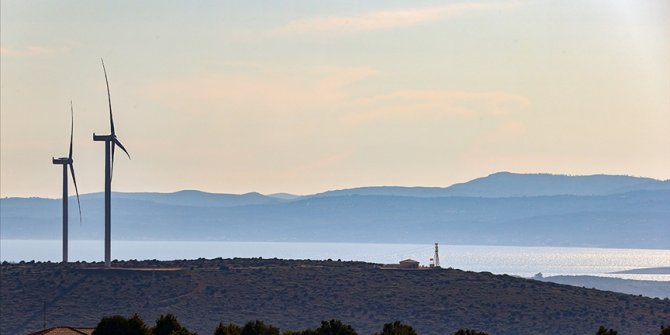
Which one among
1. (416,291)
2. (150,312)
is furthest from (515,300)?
(150,312)

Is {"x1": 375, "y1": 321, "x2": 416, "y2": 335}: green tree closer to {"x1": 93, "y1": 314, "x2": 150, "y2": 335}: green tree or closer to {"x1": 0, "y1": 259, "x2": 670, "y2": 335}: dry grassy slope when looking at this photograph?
{"x1": 93, "y1": 314, "x2": 150, "y2": 335}: green tree

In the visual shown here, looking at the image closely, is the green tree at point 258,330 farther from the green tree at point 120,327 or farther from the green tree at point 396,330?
the green tree at point 396,330

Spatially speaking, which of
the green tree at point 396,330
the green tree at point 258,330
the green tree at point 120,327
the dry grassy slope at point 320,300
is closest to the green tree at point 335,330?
the green tree at point 396,330

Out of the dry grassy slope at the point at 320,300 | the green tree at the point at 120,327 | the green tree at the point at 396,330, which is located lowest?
the green tree at the point at 396,330

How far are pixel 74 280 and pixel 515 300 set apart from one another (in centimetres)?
4524

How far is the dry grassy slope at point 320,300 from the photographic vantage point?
175 metres

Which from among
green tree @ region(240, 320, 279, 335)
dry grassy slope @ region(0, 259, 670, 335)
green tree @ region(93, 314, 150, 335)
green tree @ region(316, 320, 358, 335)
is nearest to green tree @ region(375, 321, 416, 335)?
green tree @ region(316, 320, 358, 335)

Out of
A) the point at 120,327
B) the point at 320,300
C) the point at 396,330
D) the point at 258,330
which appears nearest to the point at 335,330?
the point at 396,330

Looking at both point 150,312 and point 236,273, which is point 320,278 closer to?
point 236,273

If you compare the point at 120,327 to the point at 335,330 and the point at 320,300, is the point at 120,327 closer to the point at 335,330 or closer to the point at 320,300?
the point at 335,330

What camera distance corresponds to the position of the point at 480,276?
200m

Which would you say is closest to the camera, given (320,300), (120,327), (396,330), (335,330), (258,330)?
(120,327)

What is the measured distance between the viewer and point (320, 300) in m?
183

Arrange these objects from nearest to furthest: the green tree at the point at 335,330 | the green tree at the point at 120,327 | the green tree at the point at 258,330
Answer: the green tree at the point at 120,327, the green tree at the point at 335,330, the green tree at the point at 258,330
